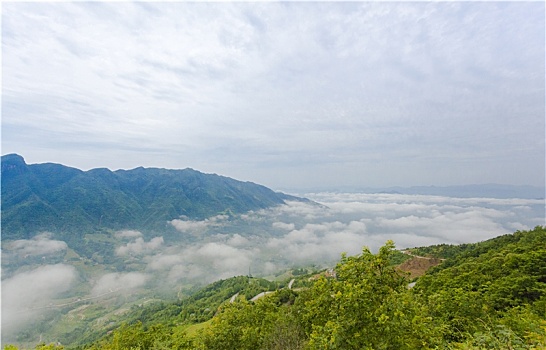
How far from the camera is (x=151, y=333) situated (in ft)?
93.9

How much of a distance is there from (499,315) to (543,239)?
119 ft

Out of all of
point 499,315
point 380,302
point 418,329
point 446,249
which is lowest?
point 446,249

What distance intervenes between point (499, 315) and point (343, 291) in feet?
64.8

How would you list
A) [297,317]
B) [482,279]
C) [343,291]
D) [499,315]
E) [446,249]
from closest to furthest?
[343,291] < [499,315] < [297,317] < [482,279] < [446,249]

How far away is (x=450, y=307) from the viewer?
20.7 m

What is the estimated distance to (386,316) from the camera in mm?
9703

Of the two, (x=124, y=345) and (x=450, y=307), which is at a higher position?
(x=450, y=307)

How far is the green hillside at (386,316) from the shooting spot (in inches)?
398

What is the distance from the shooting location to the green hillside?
398 inches

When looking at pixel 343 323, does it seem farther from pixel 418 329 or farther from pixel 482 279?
→ pixel 482 279

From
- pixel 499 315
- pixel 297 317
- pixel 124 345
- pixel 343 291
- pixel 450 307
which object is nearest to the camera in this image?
pixel 343 291

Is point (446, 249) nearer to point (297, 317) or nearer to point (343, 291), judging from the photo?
point (297, 317)

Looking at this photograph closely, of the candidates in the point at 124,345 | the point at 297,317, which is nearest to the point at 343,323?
the point at 297,317

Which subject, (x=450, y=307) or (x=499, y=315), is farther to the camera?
(x=499, y=315)
